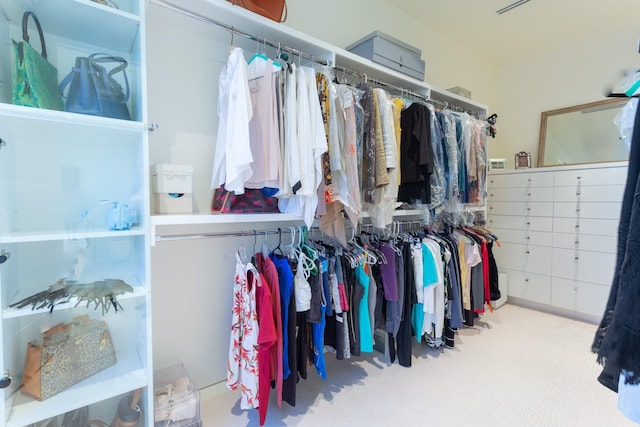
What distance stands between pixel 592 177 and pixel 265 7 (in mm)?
3260

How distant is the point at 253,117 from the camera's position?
4.66 feet

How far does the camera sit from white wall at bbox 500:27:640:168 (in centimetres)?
308

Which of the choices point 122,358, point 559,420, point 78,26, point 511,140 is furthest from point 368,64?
point 511,140

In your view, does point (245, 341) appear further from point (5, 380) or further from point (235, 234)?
point (5, 380)

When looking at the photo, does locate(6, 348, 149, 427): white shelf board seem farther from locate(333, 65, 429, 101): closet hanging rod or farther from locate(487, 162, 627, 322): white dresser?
locate(487, 162, 627, 322): white dresser

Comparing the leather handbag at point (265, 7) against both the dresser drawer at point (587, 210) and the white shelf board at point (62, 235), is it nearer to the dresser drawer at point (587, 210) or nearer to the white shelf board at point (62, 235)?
the white shelf board at point (62, 235)

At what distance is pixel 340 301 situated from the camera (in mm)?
1732

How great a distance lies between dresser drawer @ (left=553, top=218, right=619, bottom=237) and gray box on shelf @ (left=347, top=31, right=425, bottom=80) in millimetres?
2187

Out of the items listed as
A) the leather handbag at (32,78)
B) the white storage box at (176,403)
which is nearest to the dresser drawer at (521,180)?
the white storage box at (176,403)

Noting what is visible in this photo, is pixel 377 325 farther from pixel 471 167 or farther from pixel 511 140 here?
pixel 511 140

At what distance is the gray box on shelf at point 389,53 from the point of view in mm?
2025

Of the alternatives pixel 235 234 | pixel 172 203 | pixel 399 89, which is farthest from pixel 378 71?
pixel 172 203

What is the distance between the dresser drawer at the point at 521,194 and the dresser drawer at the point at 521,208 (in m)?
0.04

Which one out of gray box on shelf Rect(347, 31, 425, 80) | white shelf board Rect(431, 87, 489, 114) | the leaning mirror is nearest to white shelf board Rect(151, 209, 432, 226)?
gray box on shelf Rect(347, 31, 425, 80)
